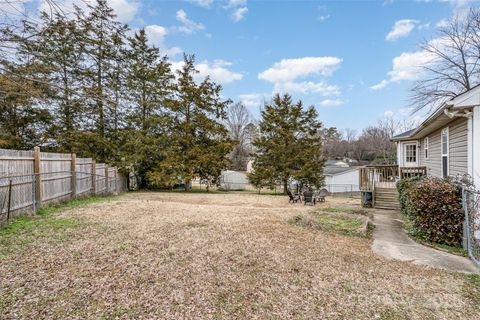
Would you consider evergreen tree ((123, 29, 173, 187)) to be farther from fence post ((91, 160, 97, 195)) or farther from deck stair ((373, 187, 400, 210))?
deck stair ((373, 187, 400, 210))

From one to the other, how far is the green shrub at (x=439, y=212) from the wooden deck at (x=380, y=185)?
21.0ft

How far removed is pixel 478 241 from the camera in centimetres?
505

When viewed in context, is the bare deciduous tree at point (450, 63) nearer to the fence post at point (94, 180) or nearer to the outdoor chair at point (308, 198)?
the outdoor chair at point (308, 198)

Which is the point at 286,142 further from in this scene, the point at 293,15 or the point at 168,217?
the point at 168,217

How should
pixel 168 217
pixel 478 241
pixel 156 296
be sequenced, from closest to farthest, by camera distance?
pixel 156 296 → pixel 478 241 → pixel 168 217

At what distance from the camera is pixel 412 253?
16.5 feet

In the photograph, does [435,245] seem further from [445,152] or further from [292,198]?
[292,198]

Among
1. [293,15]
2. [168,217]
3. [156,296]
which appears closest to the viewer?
[156,296]

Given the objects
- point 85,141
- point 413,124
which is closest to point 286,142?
point 85,141

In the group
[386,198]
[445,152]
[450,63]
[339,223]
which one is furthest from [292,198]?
[450,63]

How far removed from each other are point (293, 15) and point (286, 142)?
1018 cm

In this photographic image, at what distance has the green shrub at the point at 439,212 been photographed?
5.41m

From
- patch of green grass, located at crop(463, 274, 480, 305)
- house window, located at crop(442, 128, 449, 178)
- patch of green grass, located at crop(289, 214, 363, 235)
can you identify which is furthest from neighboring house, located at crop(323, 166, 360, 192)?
patch of green grass, located at crop(463, 274, 480, 305)

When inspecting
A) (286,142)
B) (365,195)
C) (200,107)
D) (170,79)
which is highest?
(170,79)
